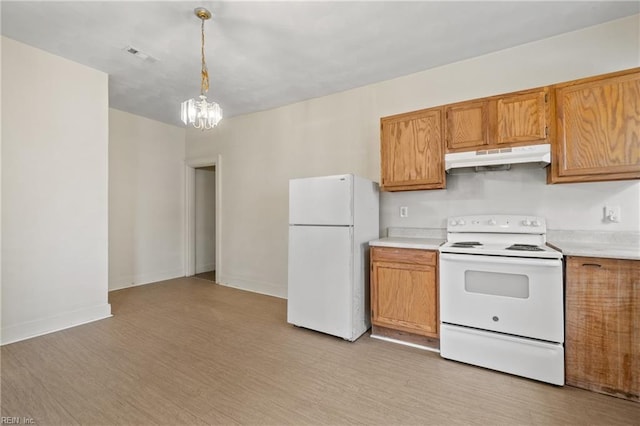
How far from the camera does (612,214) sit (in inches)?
91.2

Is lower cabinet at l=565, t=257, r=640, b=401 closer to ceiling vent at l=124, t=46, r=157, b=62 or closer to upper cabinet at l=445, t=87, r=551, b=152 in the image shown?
upper cabinet at l=445, t=87, r=551, b=152

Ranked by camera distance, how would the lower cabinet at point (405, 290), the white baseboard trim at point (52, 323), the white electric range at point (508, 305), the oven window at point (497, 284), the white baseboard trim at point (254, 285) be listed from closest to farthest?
the white electric range at point (508, 305) → the oven window at point (497, 284) → the lower cabinet at point (405, 290) → the white baseboard trim at point (52, 323) → the white baseboard trim at point (254, 285)

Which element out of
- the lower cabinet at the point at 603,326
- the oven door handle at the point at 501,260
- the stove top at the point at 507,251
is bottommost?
the lower cabinet at the point at 603,326

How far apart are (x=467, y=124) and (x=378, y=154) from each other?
104cm

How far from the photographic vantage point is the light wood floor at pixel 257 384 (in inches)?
67.9

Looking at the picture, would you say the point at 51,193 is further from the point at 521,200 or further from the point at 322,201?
the point at 521,200

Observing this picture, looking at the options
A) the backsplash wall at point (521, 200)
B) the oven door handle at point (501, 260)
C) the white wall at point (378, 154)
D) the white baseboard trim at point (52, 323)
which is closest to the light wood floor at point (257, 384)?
the white baseboard trim at point (52, 323)

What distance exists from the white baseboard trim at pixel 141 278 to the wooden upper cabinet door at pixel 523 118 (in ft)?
17.2

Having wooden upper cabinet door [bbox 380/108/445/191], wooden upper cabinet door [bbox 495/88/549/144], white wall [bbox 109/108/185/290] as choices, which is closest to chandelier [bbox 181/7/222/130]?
wooden upper cabinet door [bbox 380/108/445/191]

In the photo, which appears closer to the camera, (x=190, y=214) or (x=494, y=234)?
(x=494, y=234)

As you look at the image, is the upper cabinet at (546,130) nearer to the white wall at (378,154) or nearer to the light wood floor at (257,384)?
the white wall at (378,154)

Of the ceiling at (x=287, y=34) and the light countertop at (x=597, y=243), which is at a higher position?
the ceiling at (x=287, y=34)

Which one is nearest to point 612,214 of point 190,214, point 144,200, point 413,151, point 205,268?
point 413,151

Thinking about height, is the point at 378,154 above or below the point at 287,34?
below
